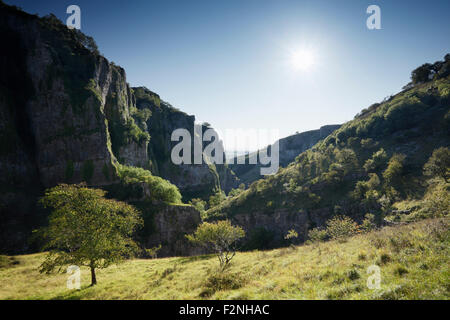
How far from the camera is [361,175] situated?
57.8 metres

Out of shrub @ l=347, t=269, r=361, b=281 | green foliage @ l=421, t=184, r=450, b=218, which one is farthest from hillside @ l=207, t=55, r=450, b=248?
shrub @ l=347, t=269, r=361, b=281

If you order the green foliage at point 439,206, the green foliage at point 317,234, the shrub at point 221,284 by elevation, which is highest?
the green foliage at point 439,206

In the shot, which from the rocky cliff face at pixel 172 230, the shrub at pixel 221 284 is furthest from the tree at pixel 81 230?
the rocky cliff face at pixel 172 230

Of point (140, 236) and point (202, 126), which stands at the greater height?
point (202, 126)

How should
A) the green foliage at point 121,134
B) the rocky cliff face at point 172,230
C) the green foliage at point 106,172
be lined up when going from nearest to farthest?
the rocky cliff face at point 172,230 < the green foliage at point 106,172 < the green foliage at point 121,134

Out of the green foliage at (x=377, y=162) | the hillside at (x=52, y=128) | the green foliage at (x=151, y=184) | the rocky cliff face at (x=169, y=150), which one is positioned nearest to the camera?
the hillside at (x=52, y=128)

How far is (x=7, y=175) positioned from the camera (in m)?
37.8

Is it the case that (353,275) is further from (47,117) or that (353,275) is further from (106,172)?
(47,117)

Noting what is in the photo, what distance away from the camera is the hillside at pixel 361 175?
47.5 metres

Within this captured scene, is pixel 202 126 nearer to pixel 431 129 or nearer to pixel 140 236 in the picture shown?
pixel 140 236

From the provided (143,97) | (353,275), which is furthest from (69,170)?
(143,97)

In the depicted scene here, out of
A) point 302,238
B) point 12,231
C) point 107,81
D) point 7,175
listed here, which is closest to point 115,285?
point 12,231

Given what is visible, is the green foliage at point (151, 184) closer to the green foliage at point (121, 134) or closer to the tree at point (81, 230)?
the green foliage at point (121, 134)
